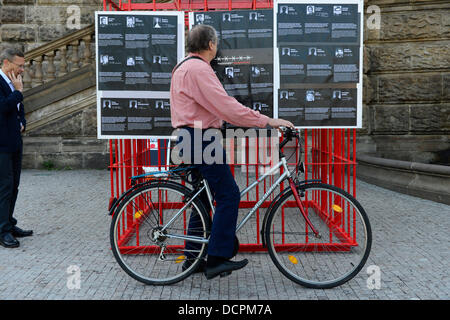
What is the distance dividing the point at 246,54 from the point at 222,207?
Answer: 179cm

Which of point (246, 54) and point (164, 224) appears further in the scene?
point (246, 54)

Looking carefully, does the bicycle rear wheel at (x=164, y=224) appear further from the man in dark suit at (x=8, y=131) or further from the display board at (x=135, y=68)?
the man in dark suit at (x=8, y=131)

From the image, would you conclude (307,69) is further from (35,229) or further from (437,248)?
(35,229)

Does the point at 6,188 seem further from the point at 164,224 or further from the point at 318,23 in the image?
the point at 318,23

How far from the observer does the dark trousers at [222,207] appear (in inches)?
157

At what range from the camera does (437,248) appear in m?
5.18

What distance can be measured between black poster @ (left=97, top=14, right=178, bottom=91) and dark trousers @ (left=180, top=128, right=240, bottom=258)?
57.4 inches

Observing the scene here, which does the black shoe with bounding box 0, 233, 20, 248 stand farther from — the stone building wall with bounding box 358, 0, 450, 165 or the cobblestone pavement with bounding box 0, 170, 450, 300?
the stone building wall with bounding box 358, 0, 450, 165

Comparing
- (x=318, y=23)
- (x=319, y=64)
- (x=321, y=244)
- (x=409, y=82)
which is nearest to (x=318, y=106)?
(x=319, y=64)

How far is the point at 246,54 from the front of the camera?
16.9 ft

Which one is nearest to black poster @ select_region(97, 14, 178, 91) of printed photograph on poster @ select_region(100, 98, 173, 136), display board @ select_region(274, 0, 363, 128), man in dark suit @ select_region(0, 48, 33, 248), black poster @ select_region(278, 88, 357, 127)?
printed photograph on poster @ select_region(100, 98, 173, 136)

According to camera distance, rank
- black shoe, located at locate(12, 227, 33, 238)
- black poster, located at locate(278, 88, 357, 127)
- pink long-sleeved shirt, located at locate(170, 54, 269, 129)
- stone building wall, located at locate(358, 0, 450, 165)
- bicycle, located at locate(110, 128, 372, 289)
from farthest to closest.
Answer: stone building wall, located at locate(358, 0, 450, 165), black shoe, located at locate(12, 227, 33, 238), black poster, located at locate(278, 88, 357, 127), bicycle, located at locate(110, 128, 372, 289), pink long-sleeved shirt, located at locate(170, 54, 269, 129)

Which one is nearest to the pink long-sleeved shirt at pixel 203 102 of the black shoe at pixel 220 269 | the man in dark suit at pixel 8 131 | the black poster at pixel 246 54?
the black shoe at pixel 220 269

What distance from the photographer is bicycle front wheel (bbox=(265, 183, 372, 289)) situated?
4.15m
